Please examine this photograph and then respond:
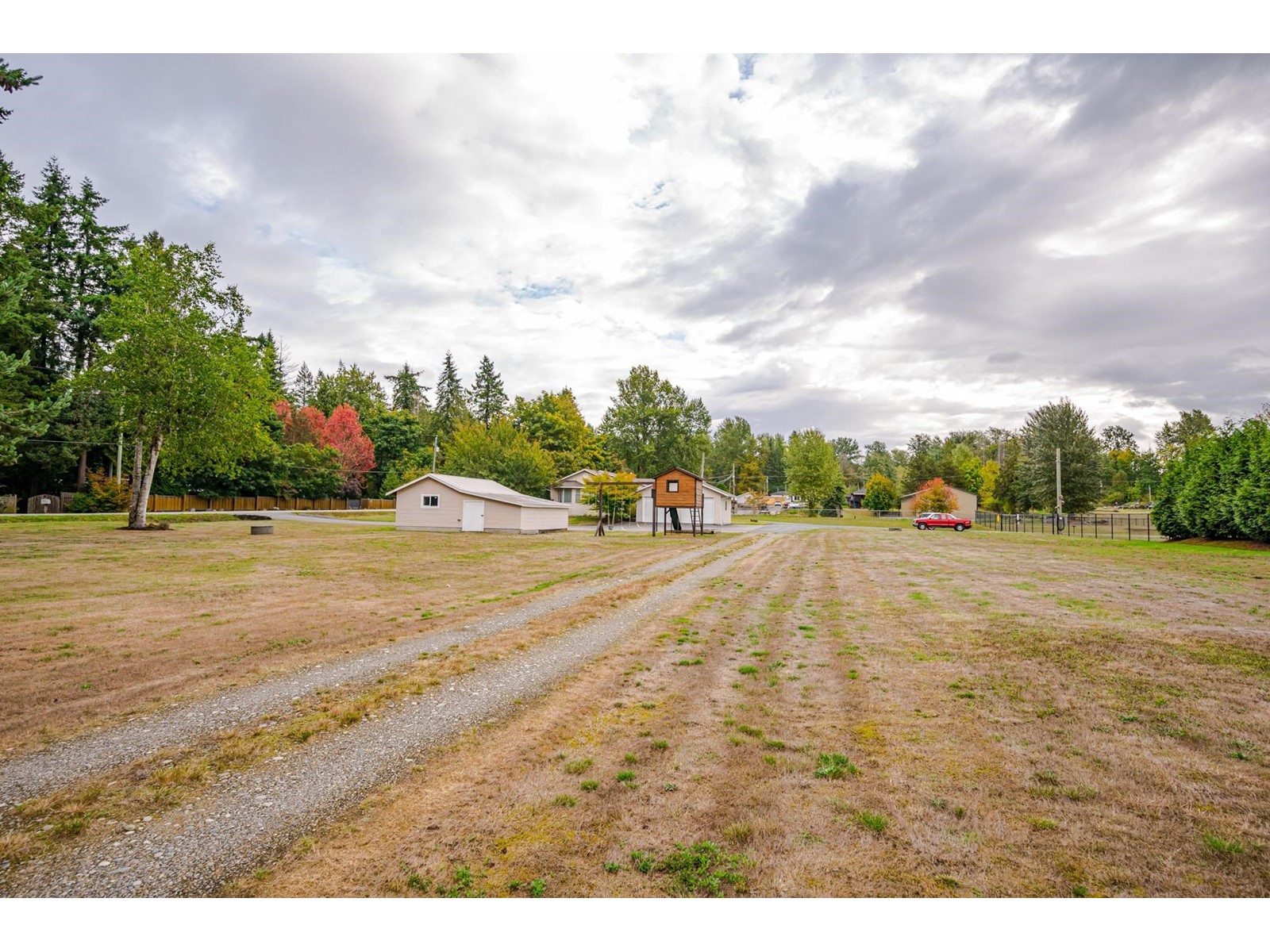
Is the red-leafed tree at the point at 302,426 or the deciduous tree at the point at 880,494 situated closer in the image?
the red-leafed tree at the point at 302,426

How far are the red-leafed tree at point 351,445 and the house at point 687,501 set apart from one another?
28.5 m

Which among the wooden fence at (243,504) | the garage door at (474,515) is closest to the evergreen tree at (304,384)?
the wooden fence at (243,504)

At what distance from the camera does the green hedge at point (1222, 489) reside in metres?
19.5

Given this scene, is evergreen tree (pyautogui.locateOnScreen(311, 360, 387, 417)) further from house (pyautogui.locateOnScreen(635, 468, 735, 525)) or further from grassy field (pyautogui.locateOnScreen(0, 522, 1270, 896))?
grassy field (pyautogui.locateOnScreen(0, 522, 1270, 896))

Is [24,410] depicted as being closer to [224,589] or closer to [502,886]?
[224,589]

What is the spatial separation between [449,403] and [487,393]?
5318 mm

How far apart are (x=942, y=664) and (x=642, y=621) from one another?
4.40 meters

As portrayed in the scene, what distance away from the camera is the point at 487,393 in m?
71.5

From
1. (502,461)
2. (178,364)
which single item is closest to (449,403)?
(502,461)

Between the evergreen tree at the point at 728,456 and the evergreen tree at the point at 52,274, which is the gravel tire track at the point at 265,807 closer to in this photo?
the evergreen tree at the point at 52,274

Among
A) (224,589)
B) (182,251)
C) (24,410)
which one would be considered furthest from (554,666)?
(182,251)

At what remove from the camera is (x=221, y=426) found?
26797 mm

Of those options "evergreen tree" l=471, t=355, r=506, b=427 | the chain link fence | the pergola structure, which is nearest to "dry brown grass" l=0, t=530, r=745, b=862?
the pergola structure

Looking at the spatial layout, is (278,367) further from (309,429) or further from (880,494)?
(880,494)
